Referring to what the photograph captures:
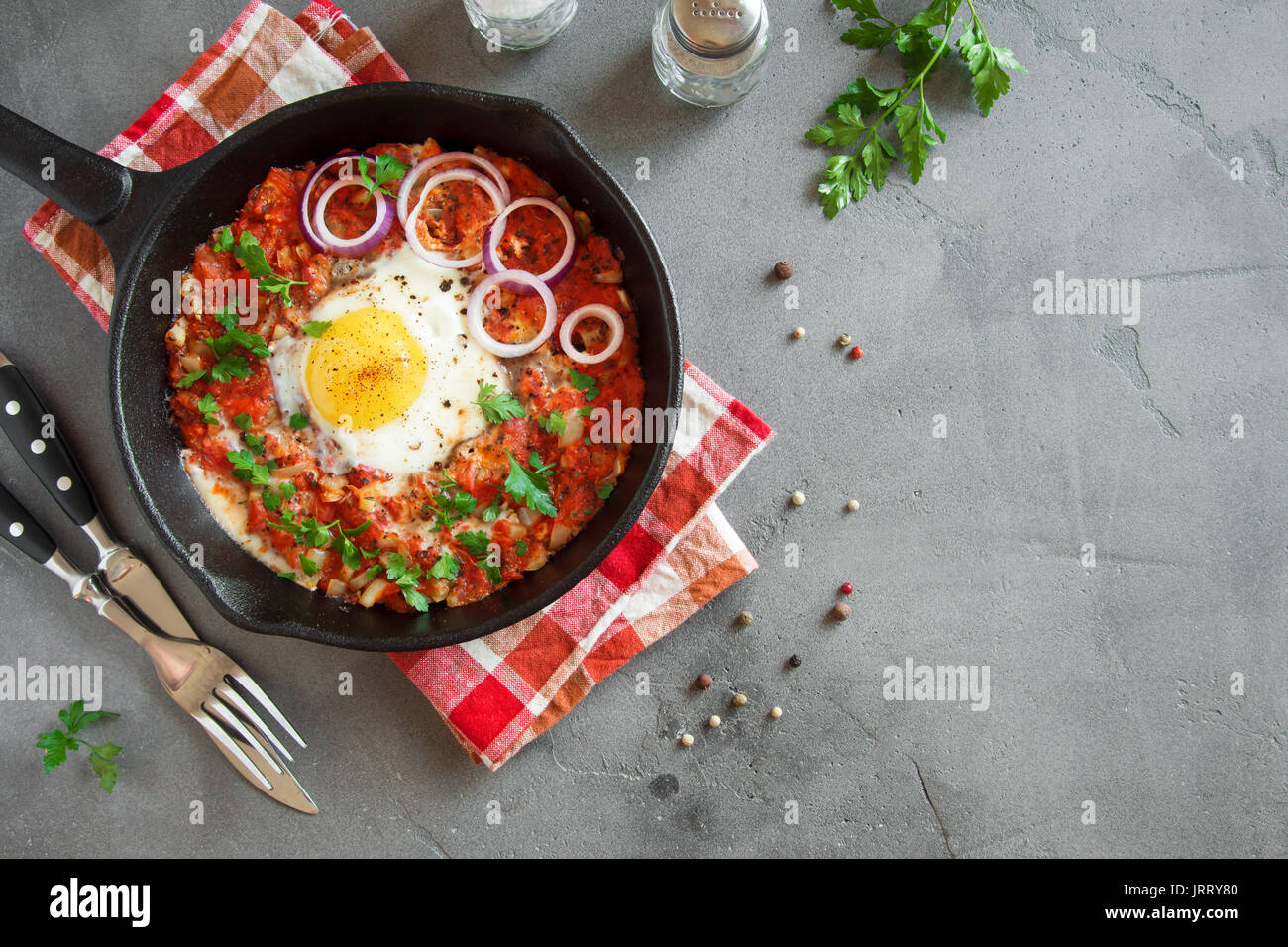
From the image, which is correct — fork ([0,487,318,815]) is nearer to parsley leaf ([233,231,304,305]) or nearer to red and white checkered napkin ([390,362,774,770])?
red and white checkered napkin ([390,362,774,770])

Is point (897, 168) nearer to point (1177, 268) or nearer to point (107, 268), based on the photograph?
point (1177, 268)

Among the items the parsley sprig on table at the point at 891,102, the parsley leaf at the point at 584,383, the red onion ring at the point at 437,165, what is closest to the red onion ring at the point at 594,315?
the parsley leaf at the point at 584,383

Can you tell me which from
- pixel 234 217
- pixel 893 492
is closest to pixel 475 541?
pixel 234 217

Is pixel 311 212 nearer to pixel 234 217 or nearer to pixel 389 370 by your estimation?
pixel 234 217

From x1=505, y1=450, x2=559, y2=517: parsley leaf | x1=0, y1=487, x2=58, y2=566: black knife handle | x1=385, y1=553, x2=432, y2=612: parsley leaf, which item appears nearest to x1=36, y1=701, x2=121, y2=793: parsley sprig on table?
x1=0, y1=487, x2=58, y2=566: black knife handle

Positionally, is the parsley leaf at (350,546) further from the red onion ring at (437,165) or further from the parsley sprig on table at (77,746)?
the parsley sprig on table at (77,746)
